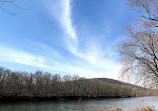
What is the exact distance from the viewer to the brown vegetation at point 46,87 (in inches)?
1890

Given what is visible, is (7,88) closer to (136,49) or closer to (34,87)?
(34,87)

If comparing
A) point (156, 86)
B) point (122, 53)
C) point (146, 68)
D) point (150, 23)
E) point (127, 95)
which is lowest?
point (127, 95)

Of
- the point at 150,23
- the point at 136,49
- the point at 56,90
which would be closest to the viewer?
the point at 150,23

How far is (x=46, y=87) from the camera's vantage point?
63.2m

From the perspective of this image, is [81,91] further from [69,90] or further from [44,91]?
[44,91]

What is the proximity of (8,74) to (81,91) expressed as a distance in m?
42.3

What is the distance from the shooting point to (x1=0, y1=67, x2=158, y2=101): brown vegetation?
4800cm

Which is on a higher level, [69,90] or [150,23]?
[150,23]

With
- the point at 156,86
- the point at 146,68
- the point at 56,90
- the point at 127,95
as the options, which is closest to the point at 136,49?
the point at 146,68

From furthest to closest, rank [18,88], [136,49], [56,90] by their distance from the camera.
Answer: [56,90] → [18,88] → [136,49]

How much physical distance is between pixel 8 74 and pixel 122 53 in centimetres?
5588

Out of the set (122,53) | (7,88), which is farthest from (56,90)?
(122,53)

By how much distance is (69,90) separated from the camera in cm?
6831

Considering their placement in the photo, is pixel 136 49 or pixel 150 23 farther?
pixel 136 49
